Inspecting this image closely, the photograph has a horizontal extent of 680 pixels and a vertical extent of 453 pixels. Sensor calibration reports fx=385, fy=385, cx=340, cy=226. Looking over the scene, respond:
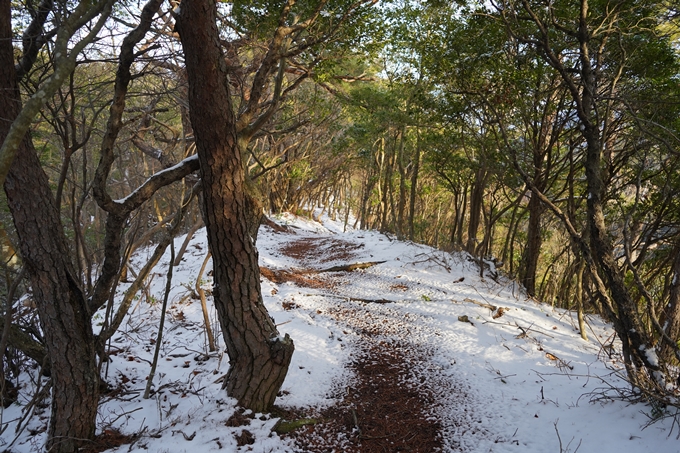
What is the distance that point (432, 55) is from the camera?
23.6ft

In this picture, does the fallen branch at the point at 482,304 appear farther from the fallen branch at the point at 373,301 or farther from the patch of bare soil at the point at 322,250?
the patch of bare soil at the point at 322,250

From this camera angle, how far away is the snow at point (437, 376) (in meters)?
3.05

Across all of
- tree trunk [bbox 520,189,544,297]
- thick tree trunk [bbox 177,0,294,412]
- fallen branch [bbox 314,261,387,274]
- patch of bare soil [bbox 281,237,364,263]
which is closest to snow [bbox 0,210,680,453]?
thick tree trunk [bbox 177,0,294,412]

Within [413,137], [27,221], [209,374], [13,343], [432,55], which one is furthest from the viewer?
[413,137]

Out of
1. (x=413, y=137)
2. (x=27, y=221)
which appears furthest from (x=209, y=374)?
(x=413, y=137)

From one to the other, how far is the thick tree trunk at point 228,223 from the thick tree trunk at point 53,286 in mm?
967

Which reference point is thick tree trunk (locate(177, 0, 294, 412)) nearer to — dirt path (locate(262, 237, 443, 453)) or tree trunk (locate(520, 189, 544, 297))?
dirt path (locate(262, 237, 443, 453))

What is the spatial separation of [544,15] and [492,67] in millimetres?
1051

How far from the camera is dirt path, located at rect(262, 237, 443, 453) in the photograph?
323cm

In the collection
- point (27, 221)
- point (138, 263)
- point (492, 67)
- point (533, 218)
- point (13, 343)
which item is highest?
point (492, 67)

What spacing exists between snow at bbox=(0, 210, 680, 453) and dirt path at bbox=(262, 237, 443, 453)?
0.11 metres

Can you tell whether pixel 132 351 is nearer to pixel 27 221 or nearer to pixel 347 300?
pixel 27 221

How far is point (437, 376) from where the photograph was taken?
171 inches

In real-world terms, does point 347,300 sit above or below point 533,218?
below
